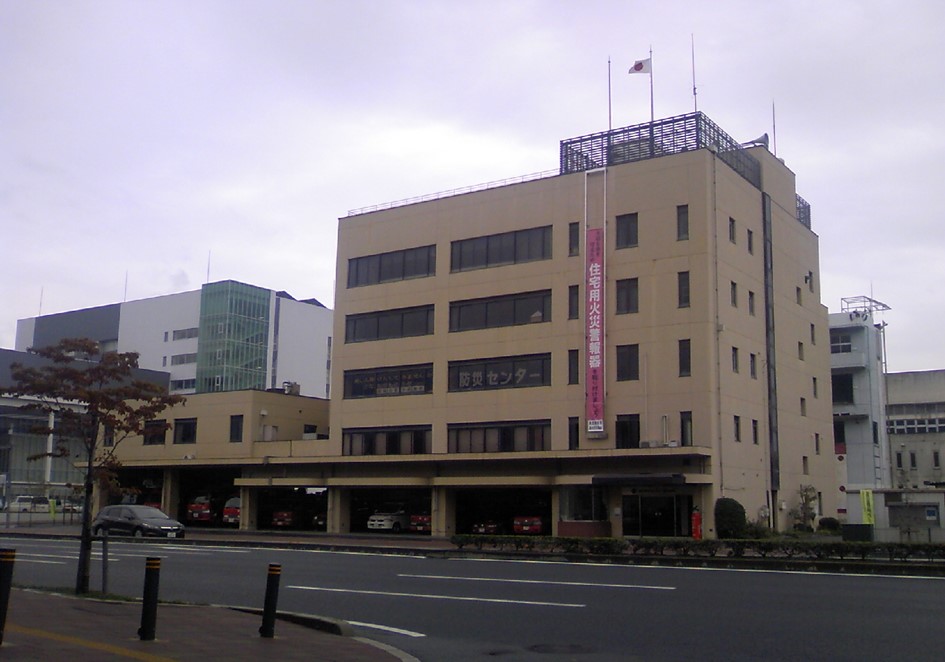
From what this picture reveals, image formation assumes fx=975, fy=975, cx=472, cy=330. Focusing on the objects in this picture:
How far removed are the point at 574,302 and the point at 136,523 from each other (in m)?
20.9

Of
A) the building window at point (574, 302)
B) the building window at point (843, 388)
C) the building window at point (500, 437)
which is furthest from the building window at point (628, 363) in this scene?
the building window at point (843, 388)

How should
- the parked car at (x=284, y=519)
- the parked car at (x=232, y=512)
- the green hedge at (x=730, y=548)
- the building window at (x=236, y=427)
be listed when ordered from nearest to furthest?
the green hedge at (x=730, y=548)
the parked car at (x=284, y=519)
the building window at (x=236, y=427)
the parked car at (x=232, y=512)

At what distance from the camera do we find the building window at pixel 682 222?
4256cm

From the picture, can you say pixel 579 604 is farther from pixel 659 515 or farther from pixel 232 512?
pixel 232 512

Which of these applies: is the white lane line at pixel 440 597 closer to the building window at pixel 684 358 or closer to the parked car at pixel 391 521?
the building window at pixel 684 358

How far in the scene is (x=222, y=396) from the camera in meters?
55.1

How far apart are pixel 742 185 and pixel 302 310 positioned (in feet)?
209

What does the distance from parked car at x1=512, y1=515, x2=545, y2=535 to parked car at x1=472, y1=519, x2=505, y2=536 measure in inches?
45.8

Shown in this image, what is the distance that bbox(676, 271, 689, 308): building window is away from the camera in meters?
42.2

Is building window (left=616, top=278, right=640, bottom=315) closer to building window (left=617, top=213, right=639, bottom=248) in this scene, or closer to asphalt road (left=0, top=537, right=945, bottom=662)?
building window (left=617, top=213, right=639, bottom=248)

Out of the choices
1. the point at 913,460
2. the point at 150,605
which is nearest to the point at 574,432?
the point at 150,605

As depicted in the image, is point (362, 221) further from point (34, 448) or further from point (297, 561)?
point (34, 448)

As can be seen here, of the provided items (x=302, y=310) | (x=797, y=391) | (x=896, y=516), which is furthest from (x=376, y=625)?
(x=302, y=310)

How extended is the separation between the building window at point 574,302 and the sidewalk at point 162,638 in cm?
3116
